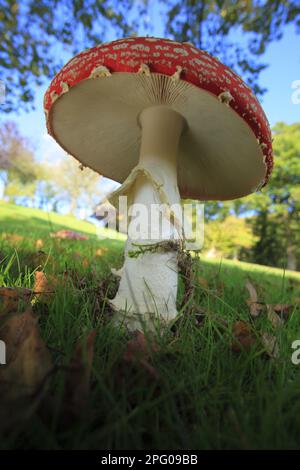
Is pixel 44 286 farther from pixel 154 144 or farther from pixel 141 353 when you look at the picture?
pixel 154 144

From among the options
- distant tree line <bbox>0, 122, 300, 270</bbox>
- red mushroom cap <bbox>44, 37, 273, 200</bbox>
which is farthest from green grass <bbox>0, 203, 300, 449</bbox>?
distant tree line <bbox>0, 122, 300, 270</bbox>

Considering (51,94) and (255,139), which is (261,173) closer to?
(255,139)

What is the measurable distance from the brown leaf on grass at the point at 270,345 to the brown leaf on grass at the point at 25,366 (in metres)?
0.63

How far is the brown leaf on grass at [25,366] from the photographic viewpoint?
0.60 m

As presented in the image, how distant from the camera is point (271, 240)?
24125mm

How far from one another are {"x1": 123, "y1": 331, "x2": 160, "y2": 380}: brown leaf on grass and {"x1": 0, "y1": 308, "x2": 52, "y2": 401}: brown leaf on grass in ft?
0.65

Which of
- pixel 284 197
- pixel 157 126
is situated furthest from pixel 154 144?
pixel 284 197

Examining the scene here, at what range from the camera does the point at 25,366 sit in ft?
2.09

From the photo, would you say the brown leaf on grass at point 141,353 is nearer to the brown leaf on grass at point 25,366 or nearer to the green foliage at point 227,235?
the brown leaf on grass at point 25,366

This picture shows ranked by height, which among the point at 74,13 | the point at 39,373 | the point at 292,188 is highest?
the point at 292,188

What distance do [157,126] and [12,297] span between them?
987mm

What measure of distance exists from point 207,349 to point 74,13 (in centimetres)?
561

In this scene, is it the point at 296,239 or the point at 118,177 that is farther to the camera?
the point at 296,239

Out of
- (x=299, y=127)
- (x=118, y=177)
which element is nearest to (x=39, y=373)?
(x=118, y=177)
